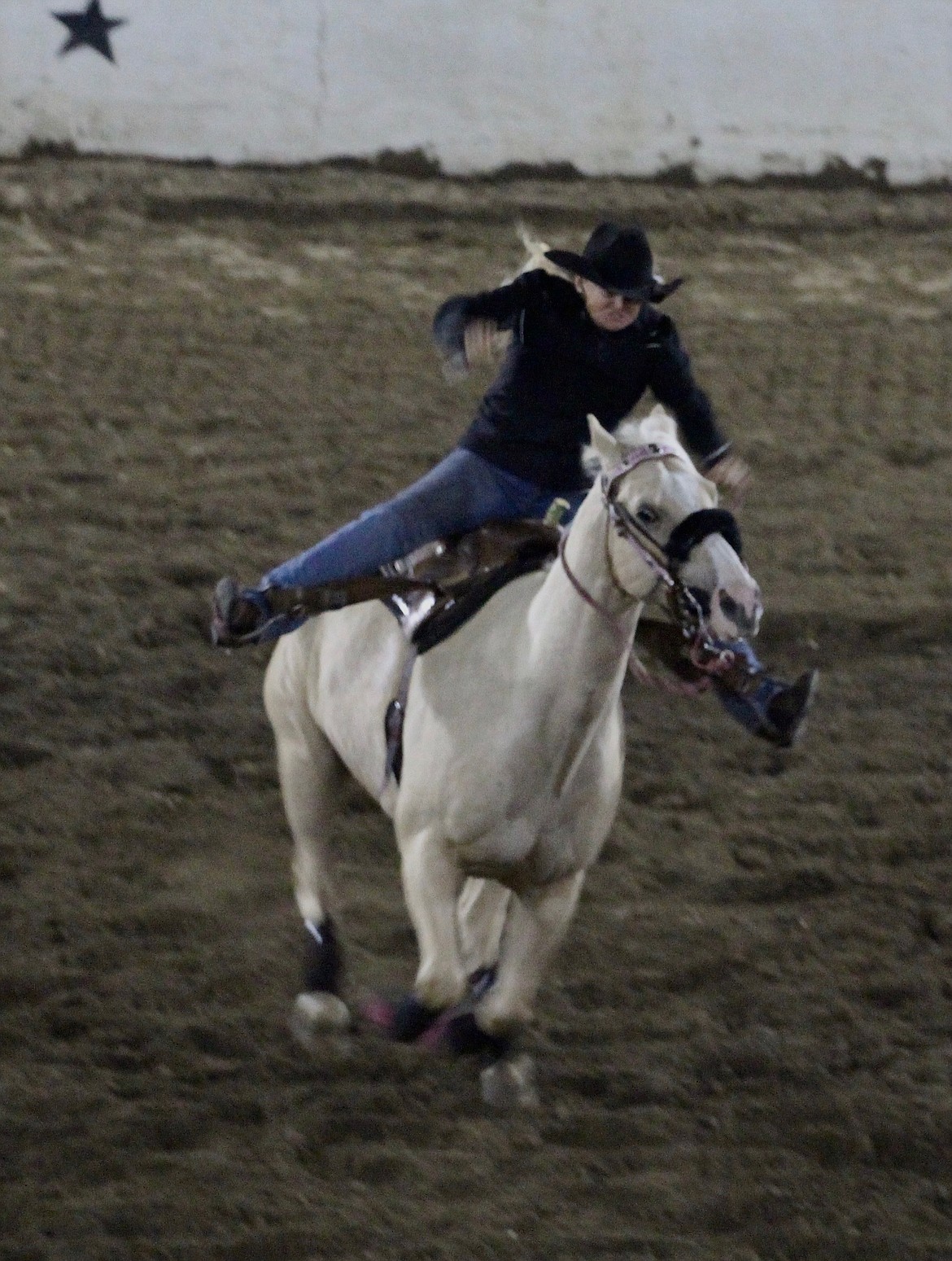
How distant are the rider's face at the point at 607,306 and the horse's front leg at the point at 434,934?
118cm

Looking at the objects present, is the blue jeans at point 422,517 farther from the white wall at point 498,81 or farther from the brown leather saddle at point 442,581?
the white wall at point 498,81

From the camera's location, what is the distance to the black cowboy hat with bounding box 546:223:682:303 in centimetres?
445

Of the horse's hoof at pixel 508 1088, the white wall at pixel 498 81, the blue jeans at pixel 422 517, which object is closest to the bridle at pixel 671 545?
the blue jeans at pixel 422 517

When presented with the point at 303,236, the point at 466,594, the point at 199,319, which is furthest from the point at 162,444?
the point at 466,594

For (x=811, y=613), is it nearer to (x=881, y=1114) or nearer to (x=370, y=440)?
(x=370, y=440)

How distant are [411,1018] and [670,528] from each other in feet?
4.14

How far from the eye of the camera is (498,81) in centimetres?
1191

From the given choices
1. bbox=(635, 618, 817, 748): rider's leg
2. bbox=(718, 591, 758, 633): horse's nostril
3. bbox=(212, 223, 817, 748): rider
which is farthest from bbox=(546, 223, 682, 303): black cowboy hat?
bbox=(718, 591, 758, 633): horse's nostril

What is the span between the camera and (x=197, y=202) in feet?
38.2

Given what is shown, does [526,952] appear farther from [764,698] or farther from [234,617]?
[234,617]

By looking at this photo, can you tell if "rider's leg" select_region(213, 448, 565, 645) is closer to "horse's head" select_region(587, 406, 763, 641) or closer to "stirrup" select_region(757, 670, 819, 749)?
"horse's head" select_region(587, 406, 763, 641)

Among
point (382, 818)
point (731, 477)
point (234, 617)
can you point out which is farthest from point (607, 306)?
point (382, 818)

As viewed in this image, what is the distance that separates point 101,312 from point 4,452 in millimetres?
1666

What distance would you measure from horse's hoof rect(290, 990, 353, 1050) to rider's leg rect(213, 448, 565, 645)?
35.6 inches
